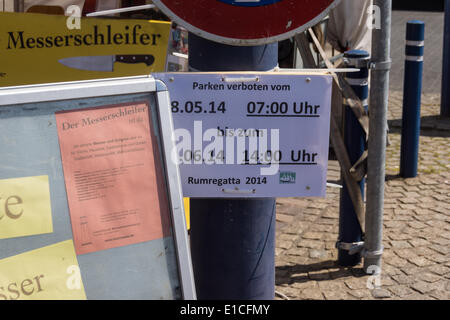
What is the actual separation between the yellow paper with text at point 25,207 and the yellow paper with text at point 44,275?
7 centimetres

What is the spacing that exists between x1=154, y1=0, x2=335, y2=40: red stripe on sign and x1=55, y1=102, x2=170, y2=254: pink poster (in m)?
0.37

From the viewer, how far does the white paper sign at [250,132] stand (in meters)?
2.60

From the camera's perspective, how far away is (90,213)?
226cm

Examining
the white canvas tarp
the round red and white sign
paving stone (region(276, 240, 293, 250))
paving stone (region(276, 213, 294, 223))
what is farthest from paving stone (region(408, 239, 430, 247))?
the round red and white sign

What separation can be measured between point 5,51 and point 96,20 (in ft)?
1.61

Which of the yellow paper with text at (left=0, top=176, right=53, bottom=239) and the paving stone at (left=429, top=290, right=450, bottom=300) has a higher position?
the yellow paper with text at (left=0, top=176, right=53, bottom=239)

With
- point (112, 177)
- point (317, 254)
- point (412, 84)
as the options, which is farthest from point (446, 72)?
point (112, 177)

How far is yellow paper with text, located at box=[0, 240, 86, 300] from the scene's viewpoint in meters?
2.18

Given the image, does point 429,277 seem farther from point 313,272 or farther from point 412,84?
point 412,84

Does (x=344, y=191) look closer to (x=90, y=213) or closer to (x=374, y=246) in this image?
(x=374, y=246)

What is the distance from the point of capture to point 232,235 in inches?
107

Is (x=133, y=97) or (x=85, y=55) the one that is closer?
(x=133, y=97)

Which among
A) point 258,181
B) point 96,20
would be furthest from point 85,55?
point 258,181

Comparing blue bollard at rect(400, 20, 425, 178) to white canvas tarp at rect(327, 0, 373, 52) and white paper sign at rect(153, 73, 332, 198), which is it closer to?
white canvas tarp at rect(327, 0, 373, 52)
